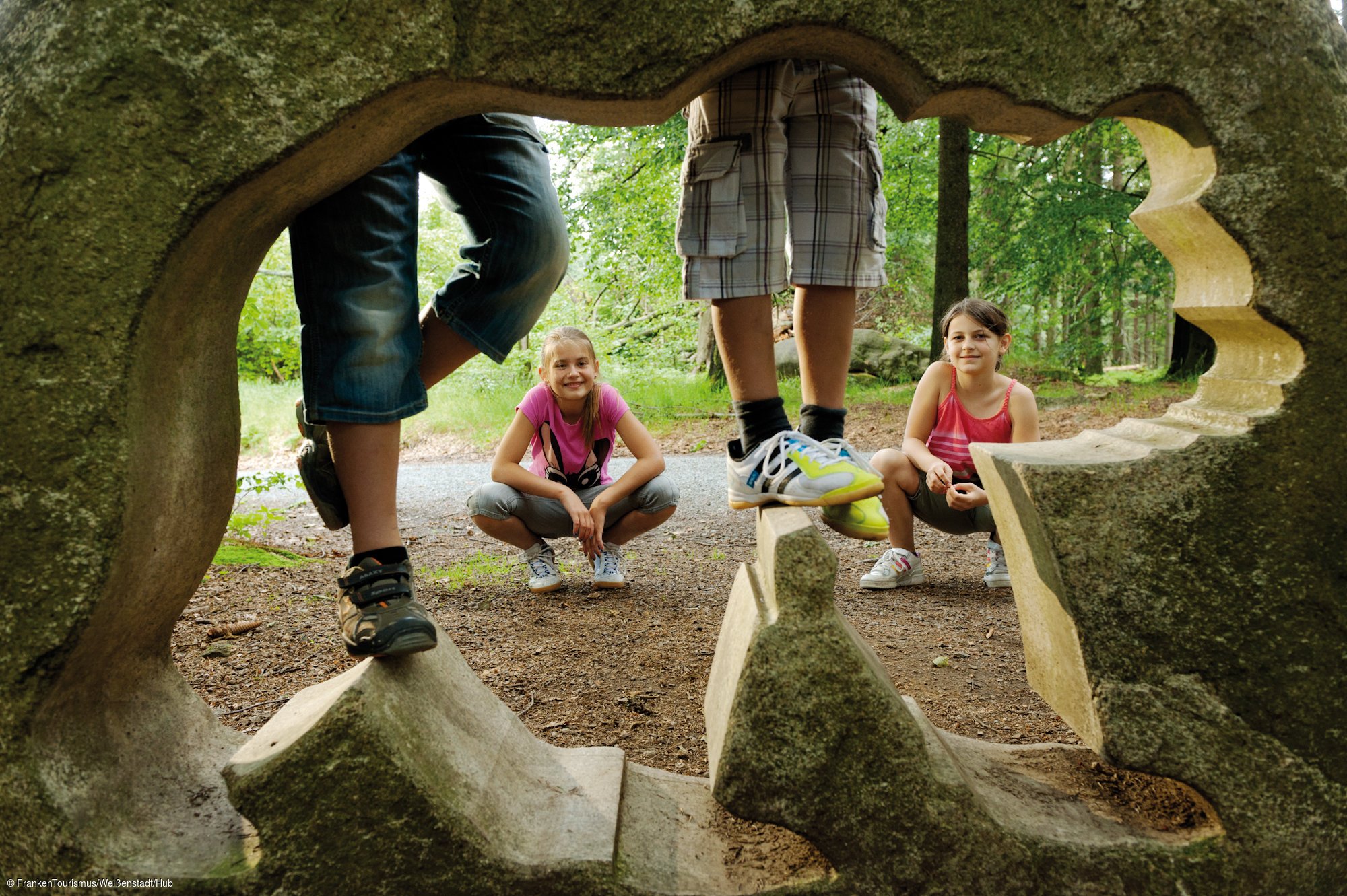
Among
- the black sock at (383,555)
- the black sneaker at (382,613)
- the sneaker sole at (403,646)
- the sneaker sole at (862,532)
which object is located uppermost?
the black sock at (383,555)

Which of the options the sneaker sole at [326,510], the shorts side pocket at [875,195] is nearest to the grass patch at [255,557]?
the sneaker sole at [326,510]

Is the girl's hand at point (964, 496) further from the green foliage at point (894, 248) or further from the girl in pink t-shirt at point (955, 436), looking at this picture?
the green foliage at point (894, 248)

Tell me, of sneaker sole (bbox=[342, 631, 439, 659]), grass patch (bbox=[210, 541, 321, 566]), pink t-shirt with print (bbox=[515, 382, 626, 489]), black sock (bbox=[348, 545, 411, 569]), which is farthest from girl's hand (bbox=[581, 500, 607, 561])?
sneaker sole (bbox=[342, 631, 439, 659])

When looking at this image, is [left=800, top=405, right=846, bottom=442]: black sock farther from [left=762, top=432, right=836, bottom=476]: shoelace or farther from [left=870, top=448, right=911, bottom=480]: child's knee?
[left=870, top=448, right=911, bottom=480]: child's knee

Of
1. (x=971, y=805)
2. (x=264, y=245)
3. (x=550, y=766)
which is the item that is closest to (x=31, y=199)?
(x=264, y=245)

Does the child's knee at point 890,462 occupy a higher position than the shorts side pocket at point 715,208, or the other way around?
the shorts side pocket at point 715,208

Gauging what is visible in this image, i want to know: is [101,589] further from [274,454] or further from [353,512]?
[274,454]

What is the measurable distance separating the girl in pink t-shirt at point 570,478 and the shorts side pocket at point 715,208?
1941mm

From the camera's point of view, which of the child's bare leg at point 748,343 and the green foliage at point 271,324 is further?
the green foliage at point 271,324

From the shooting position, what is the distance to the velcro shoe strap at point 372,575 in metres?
1.89

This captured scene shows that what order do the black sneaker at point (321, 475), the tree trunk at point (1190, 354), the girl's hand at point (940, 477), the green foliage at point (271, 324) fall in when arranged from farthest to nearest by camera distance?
1. the tree trunk at point (1190, 354)
2. the green foliage at point (271, 324)
3. the girl's hand at point (940, 477)
4. the black sneaker at point (321, 475)

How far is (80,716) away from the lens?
165cm

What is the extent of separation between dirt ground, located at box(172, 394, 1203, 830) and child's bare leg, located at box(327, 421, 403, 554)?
975 mm

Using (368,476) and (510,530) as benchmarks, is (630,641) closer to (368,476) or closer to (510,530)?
(510,530)
